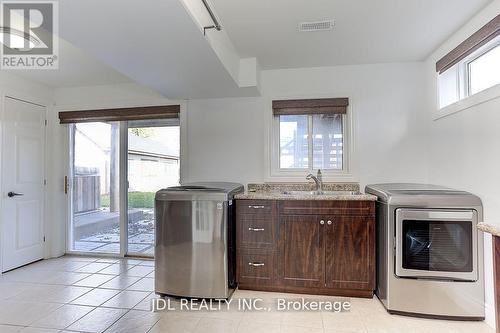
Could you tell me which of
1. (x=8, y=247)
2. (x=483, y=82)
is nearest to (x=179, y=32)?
(x=483, y=82)

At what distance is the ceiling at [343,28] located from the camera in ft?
6.86

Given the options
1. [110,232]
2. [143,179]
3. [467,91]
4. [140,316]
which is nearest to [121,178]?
[143,179]

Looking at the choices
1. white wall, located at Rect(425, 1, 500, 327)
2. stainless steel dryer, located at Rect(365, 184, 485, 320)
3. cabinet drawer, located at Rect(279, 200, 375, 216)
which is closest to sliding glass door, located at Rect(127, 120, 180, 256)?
cabinet drawer, located at Rect(279, 200, 375, 216)

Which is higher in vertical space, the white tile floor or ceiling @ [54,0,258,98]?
ceiling @ [54,0,258,98]

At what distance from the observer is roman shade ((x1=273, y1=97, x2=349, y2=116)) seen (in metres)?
3.21

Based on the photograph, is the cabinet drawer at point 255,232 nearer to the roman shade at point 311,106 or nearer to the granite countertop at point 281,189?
the granite countertop at point 281,189

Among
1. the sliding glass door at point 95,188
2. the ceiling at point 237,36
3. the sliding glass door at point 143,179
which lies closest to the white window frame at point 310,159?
the ceiling at point 237,36

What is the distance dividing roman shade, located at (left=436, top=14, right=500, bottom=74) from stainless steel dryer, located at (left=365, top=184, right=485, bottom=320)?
1.21 m

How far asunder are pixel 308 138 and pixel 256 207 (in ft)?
3.96

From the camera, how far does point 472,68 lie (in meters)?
2.48

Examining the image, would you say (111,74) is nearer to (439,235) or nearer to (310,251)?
(310,251)

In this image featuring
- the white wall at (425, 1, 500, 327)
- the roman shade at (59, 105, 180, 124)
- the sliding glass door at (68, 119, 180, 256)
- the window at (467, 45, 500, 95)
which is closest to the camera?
the white wall at (425, 1, 500, 327)

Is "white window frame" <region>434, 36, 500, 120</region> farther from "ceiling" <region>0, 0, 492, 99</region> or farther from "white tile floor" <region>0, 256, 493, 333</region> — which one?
"white tile floor" <region>0, 256, 493, 333</region>

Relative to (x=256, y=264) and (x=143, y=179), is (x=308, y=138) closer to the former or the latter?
(x=256, y=264)
